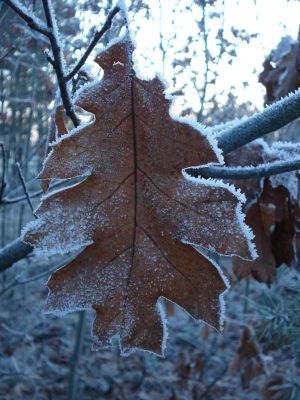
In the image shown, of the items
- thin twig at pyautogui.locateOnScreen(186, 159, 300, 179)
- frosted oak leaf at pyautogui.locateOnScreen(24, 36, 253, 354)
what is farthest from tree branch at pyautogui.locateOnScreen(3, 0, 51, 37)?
thin twig at pyautogui.locateOnScreen(186, 159, 300, 179)

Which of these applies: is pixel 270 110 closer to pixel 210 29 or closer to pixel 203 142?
pixel 203 142

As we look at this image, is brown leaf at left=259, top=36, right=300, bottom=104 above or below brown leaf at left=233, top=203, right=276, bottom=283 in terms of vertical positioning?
above

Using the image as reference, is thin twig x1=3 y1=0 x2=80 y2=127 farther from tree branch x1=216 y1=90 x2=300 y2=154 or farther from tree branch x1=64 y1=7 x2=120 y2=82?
tree branch x1=216 y1=90 x2=300 y2=154

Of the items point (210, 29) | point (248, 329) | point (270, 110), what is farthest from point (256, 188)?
point (248, 329)

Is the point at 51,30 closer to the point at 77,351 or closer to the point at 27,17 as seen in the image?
the point at 27,17

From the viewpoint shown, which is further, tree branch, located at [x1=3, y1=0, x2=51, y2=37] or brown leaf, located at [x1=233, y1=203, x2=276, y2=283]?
brown leaf, located at [x1=233, y1=203, x2=276, y2=283]

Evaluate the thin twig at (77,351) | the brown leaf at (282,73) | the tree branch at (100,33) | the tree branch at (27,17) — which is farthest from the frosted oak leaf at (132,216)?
the thin twig at (77,351)

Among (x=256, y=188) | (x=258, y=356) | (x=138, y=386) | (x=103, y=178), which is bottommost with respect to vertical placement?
(x=138, y=386)
